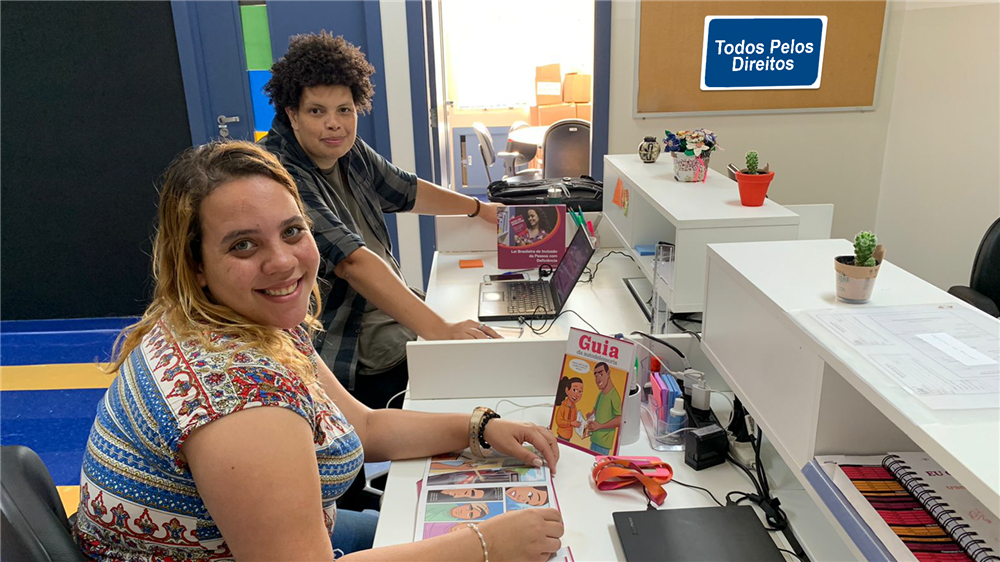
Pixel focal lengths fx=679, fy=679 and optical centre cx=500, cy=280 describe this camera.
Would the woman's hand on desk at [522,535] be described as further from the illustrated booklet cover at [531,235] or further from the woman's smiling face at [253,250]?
the illustrated booklet cover at [531,235]

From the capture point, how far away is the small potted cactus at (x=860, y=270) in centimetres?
103

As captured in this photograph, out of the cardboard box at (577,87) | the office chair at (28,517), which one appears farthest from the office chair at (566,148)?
the office chair at (28,517)

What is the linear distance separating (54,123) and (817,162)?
405cm

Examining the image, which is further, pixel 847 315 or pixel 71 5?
pixel 71 5

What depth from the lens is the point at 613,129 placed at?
3475 millimetres

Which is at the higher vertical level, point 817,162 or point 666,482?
point 817,162

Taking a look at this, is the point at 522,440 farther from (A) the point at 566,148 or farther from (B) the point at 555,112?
(B) the point at 555,112

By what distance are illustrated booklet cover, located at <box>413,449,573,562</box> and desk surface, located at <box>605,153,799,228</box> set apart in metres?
0.70

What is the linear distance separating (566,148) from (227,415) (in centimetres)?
343

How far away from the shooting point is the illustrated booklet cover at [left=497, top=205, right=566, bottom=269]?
2.41 m

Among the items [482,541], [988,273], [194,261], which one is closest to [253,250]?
[194,261]

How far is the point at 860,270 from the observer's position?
1032mm

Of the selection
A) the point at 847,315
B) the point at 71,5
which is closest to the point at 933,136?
the point at 847,315

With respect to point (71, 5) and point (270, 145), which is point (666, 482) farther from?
point (71, 5)
